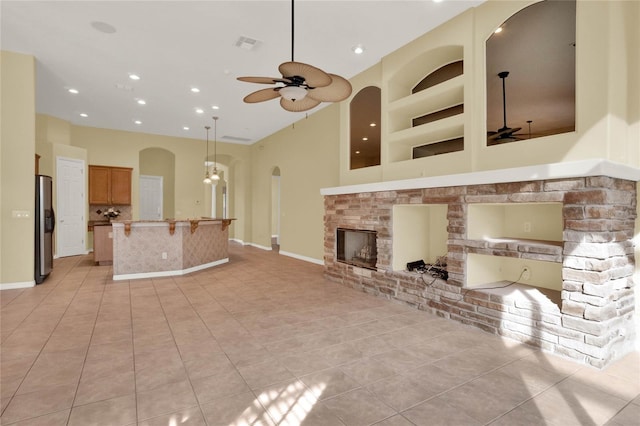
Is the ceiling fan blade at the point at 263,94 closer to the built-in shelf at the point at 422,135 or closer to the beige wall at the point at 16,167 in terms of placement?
the built-in shelf at the point at 422,135

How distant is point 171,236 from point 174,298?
5.72ft

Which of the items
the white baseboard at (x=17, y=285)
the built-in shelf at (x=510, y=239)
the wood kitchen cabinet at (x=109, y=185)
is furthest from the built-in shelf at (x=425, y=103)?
the wood kitchen cabinet at (x=109, y=185)

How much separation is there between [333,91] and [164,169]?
9.32 m

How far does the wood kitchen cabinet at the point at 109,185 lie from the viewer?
849cm

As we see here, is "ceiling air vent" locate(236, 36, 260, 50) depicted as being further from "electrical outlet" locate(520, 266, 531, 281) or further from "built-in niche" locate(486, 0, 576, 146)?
"electrical outlet" locate(520, 266, 531, 281)

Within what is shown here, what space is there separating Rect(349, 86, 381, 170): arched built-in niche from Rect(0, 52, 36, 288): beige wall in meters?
5.03

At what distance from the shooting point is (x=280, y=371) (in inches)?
94.7

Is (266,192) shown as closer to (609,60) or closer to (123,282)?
(123,282)

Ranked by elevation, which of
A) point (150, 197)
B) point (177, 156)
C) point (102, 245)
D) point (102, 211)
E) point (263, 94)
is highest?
point (177, 156)

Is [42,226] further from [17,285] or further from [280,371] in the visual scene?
[280,371]

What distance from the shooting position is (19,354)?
2.67m

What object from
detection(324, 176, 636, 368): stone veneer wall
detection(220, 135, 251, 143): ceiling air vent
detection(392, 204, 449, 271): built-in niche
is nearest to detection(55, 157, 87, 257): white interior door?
detection(220, 135, 251, 143): ceiling air vent

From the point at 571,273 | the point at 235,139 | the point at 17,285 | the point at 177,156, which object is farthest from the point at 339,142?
the point at 177,156

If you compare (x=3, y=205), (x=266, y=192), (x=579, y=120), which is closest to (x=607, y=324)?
(x=579, y=120)
